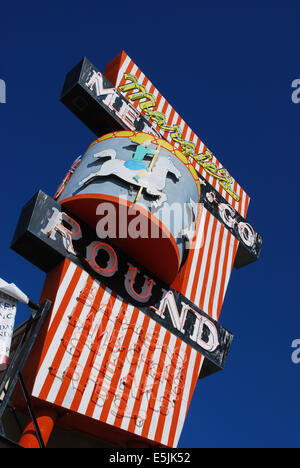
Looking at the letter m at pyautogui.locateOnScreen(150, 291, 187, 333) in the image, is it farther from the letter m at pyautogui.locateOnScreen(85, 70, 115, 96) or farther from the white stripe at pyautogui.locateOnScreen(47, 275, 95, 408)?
the letter m at pyautogui.locateOnScreen(85, 70, 115, 96)

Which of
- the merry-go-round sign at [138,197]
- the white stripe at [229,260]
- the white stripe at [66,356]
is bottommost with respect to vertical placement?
the white stripe at [66,356]

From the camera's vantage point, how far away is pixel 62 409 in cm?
1088

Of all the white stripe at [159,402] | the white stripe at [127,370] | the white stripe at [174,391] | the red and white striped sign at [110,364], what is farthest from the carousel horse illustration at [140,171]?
the white stripe at [174,391]

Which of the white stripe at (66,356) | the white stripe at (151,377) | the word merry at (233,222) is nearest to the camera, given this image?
the white stripe at (66,356)

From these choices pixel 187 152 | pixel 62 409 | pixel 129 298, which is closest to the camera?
pixel 62 409

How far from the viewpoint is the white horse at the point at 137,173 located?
12703 millimetres

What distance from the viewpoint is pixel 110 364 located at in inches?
472

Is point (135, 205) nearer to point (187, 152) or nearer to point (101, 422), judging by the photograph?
point (101, 422)

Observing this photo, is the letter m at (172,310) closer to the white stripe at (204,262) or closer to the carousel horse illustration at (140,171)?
the white stripe at (204,262)

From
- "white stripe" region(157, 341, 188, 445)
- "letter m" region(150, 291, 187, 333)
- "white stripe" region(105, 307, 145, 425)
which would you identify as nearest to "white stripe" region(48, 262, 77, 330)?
"white stripe" region(105, 307, 145, 425)

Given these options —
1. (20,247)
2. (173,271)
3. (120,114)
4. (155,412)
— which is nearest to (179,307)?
(173,271)

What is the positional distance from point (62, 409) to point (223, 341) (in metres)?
6.21

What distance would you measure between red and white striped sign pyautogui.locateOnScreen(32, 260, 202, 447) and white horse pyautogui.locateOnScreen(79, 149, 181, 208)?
250 centimetres

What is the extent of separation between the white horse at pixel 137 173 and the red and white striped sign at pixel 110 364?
2.50 m
